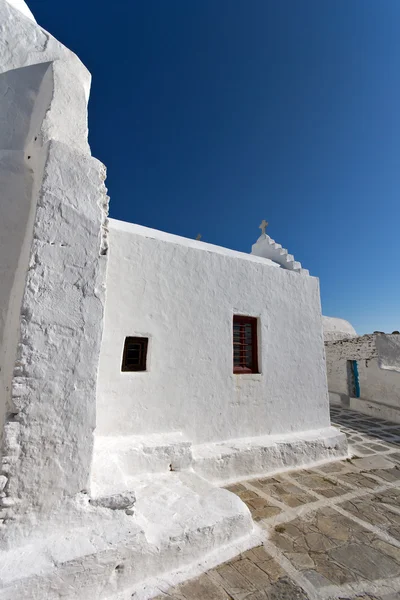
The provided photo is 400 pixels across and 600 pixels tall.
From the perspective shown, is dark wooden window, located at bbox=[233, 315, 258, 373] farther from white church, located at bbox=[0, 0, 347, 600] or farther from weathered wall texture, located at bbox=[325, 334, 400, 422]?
weathered wall texture, located at bbox=[325, 334, 400, 422]

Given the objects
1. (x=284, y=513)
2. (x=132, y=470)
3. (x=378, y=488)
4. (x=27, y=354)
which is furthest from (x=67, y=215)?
(x=378, y=488)

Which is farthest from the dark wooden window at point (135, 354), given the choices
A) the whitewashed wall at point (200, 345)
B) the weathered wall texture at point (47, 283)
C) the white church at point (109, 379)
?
the weathered wall texture at point (47, 283)

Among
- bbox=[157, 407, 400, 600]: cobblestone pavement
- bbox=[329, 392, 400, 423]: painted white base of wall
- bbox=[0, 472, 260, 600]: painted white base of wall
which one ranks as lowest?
bbox=[157, 407, 400, 600]: cobblestone pavement

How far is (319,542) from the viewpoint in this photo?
2887 mm

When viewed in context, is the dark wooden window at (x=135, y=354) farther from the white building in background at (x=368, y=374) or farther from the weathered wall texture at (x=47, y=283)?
the white building in background at (x=368, y=374)

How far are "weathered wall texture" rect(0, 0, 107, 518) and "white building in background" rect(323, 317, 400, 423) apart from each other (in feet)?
29.6

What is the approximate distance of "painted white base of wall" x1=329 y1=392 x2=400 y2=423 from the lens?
855 cm

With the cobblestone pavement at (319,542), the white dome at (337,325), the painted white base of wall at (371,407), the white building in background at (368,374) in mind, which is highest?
the white dome at (337,325)

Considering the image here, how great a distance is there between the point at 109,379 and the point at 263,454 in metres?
2.49

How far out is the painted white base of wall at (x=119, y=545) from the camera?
6.20ft

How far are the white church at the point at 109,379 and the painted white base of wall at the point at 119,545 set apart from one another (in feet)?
0.03

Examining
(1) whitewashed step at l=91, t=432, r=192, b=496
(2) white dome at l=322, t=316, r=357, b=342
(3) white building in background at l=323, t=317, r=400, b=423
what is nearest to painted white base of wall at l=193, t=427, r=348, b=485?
(1) whitewashed step at l=91, t=432, r=192, b=496

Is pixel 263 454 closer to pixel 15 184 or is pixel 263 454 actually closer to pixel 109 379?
pixel 109 379

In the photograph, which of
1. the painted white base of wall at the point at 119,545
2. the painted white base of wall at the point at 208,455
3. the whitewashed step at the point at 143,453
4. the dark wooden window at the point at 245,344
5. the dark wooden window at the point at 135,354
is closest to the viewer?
the painted white base of wall at the point at 119,545
